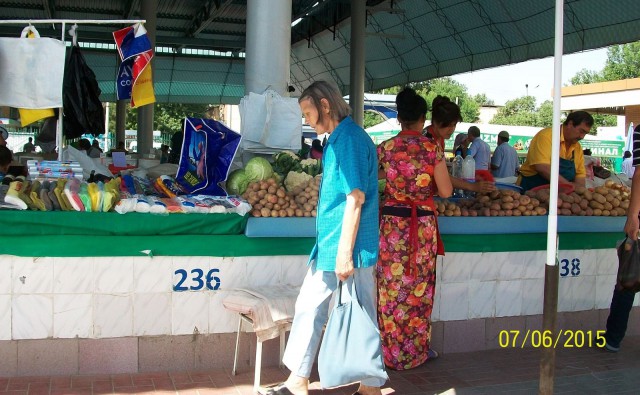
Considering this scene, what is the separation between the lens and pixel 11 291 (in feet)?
14.3

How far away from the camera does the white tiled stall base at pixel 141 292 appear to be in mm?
4387

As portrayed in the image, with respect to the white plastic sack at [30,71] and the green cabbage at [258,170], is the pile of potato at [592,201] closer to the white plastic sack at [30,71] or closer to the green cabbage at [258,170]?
the green cabbage at [258,170]

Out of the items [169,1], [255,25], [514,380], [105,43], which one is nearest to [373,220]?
[514,380]

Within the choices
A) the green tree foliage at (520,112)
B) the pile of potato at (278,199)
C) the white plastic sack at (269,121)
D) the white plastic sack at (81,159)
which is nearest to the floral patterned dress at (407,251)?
the pile of potato at (278,199)

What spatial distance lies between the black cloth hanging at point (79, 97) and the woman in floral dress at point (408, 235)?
105 inches

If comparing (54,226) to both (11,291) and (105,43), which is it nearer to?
(11,291)

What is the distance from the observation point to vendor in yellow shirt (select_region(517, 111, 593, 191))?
576 centimetres

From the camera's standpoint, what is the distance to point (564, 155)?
596 cm

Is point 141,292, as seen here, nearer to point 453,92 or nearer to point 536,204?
point 536,204

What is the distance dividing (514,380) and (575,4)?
10.1 m

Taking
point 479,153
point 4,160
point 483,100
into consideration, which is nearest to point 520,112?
point 483,100

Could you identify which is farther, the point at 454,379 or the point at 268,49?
the point at 268,49

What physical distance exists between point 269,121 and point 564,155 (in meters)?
2.57
